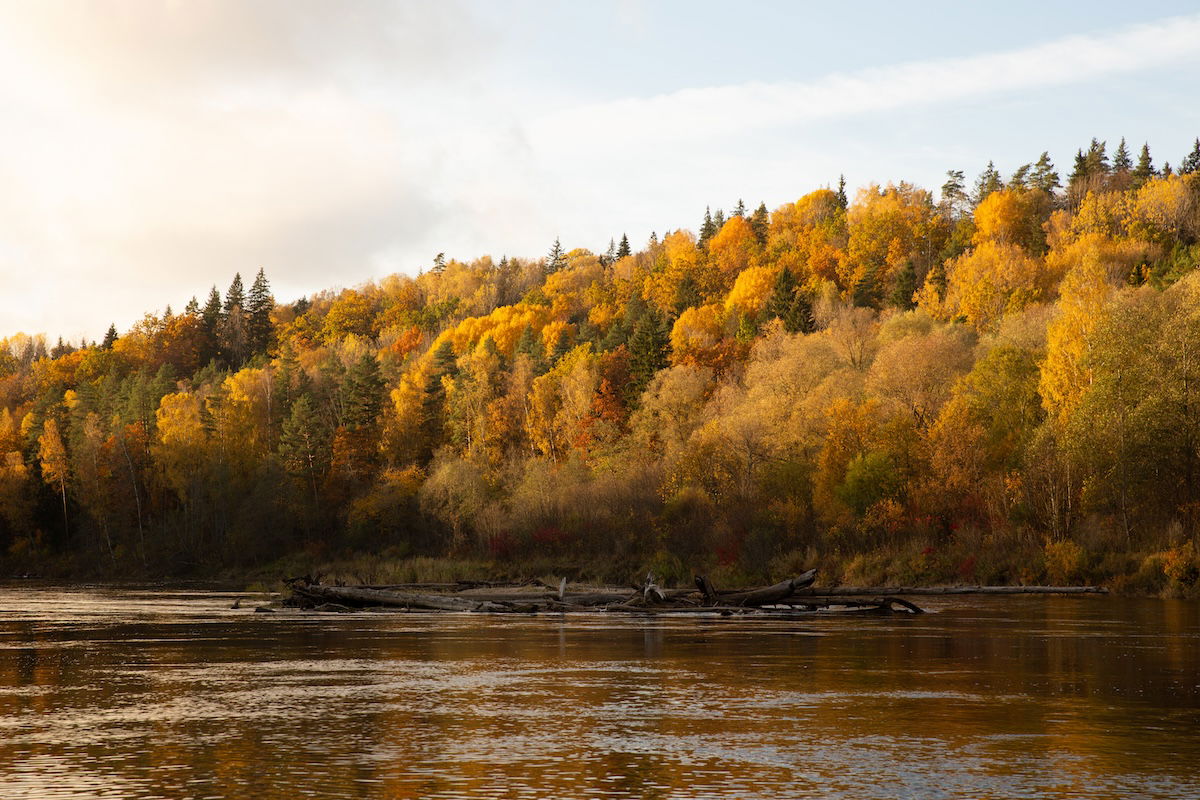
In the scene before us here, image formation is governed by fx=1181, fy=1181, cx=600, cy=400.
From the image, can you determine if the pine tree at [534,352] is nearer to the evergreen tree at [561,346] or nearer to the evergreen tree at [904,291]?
the evergreen tree at [561,346]

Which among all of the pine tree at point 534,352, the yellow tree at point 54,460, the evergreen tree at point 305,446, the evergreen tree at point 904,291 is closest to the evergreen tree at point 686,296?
the pine tree at point 534,352

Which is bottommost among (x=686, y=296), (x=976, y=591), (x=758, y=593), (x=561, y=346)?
(x=976, y=591)

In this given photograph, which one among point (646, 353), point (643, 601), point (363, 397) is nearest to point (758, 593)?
point (643, 601)

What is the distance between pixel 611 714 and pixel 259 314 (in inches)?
7311

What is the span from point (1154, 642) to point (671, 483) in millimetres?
51309

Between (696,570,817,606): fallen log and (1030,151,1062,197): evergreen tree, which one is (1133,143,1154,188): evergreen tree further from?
(696,570,817,606): fallen log

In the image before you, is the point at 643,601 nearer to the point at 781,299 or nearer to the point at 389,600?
the point at 389,600

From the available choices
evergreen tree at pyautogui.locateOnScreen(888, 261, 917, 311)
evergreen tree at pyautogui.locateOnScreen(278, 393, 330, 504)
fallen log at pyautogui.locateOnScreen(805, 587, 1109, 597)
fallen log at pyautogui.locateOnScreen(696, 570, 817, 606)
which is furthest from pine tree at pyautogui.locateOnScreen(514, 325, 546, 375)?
fallen log at pyautogui.locateOnScreen(696, 570, 817, 606)

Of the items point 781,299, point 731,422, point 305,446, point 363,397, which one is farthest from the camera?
point 781,299

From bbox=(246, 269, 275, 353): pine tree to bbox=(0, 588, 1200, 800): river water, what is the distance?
161 meters

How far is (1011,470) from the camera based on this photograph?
214 ft

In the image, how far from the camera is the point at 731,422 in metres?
80.9

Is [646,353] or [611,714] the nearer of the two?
[611,714]

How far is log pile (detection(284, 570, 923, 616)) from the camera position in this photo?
43.3 metres
